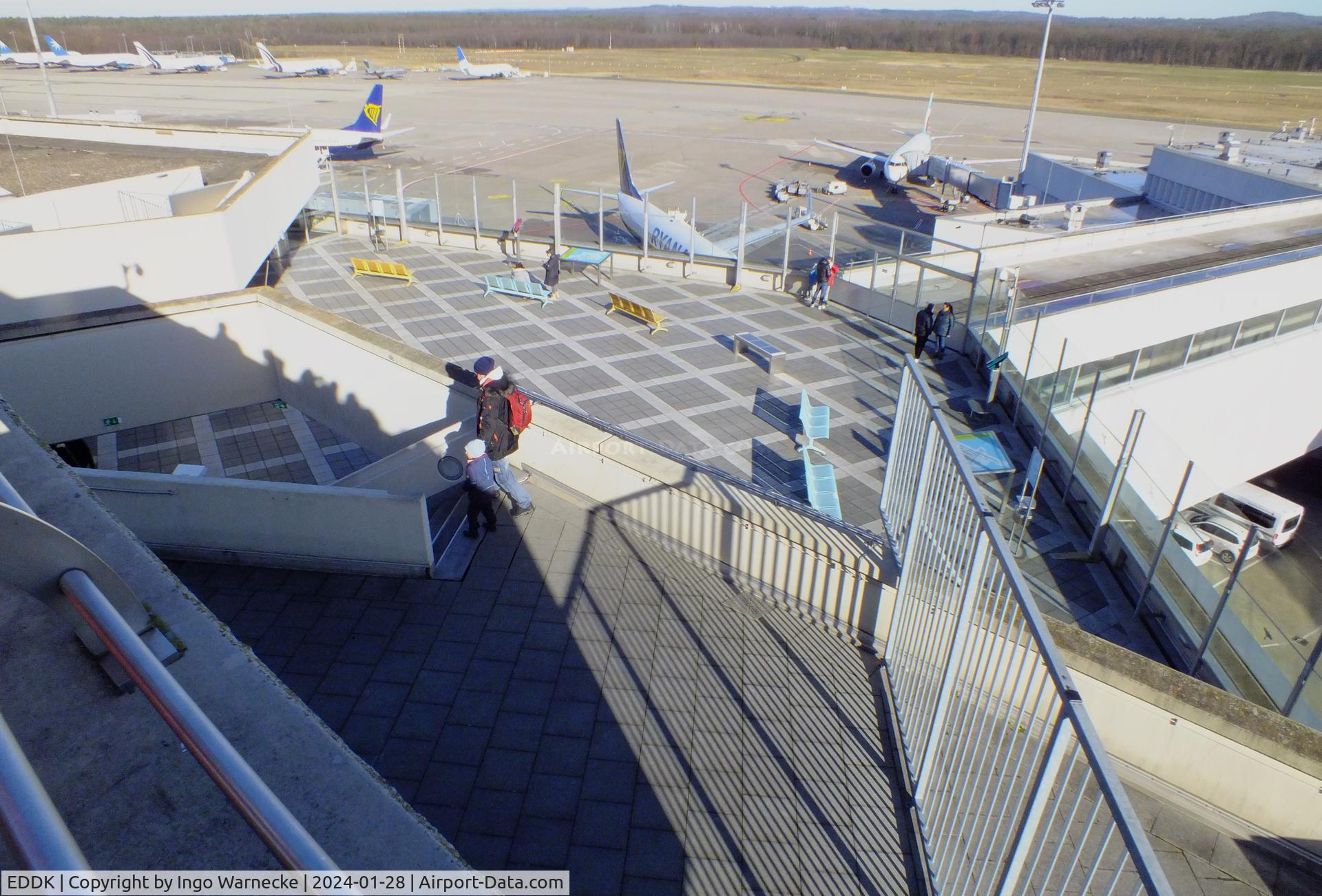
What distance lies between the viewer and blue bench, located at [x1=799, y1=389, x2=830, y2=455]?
1167 cm

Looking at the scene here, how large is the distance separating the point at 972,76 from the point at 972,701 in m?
116

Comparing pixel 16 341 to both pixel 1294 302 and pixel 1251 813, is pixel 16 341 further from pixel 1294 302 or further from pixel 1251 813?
pixel 1294 302

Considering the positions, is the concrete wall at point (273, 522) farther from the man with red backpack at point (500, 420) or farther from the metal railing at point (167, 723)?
the metal railing at point (167, 723)

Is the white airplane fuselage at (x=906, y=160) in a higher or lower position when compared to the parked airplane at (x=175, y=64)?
lower

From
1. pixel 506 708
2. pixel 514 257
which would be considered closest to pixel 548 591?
pixel 506 708

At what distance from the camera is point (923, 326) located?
14.4 meters

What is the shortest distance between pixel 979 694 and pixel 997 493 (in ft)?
18.8

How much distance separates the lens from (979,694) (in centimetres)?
434

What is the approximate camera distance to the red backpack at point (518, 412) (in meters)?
8.18

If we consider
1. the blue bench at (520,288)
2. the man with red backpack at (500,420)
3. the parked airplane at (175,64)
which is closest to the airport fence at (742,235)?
the blue bench at (520,288)

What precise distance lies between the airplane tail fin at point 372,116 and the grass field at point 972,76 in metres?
55.0

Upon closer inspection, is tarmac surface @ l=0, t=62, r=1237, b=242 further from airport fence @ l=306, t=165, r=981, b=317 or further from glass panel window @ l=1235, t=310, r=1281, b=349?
glass panel window @ l=1235, t=310, r=1281, b=349

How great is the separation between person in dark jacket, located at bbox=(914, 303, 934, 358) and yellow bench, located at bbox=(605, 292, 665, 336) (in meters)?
4.72

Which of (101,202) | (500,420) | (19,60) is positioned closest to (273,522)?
(500,420)
